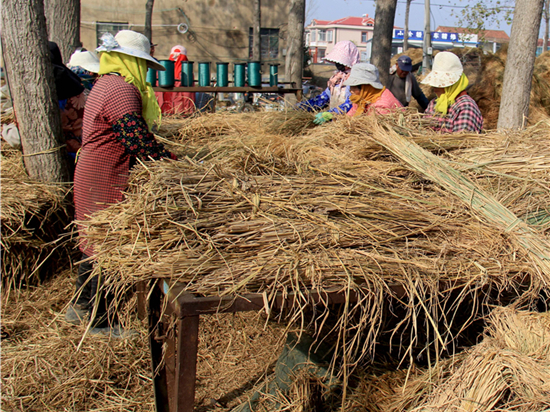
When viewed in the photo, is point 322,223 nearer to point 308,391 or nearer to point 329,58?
point 308,391

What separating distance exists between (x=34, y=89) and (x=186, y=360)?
105 inches

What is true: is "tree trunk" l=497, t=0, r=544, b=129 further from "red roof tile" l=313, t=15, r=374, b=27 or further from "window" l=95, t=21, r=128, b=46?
"red roof tile" l=313, t=15, r=374, b=27

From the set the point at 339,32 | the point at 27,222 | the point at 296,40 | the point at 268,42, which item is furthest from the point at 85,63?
the point at 339,32

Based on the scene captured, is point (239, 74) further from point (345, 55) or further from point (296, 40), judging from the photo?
point (296, 40)

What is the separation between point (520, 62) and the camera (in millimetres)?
4402

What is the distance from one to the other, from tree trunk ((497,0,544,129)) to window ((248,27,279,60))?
18.5m

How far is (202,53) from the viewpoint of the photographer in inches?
828

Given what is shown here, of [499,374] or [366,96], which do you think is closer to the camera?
[499,374]

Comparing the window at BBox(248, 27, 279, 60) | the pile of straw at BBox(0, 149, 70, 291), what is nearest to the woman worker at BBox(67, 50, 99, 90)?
the pile of straw at BBox(0, 149, 70, 291)

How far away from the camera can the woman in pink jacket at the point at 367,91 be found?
341 cm

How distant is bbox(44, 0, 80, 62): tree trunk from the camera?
5527mm

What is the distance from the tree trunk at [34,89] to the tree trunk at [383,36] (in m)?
4.26

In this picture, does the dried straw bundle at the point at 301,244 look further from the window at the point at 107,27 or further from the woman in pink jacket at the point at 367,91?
the window at the point at 107,27

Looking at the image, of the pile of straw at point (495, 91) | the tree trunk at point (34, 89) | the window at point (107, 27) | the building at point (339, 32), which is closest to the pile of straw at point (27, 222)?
the tree trunk at point (34, 89)
